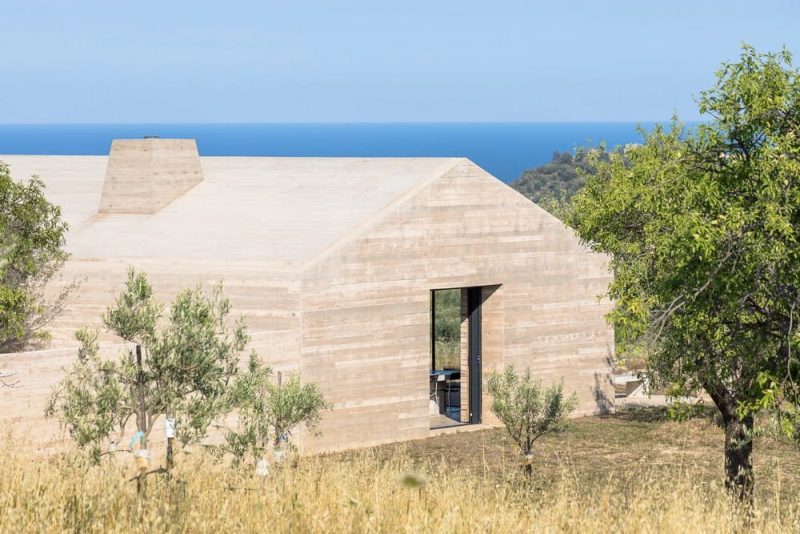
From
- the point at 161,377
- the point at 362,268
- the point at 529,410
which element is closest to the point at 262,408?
the point at 161,377

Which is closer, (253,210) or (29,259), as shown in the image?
(29,259)

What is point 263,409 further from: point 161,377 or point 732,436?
point 732,436

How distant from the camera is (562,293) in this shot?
28156 millimetres

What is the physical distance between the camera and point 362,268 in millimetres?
24891

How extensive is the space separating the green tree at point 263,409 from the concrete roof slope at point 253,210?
377cm

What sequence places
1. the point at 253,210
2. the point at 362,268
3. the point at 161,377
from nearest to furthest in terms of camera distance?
the point at 161,377 < the point at 362,268 < the point at 253,210

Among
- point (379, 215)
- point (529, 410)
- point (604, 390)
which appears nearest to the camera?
point (529, 410)

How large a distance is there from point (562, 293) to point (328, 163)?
20.9 feet

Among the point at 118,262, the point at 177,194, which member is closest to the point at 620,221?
the point at 118,262

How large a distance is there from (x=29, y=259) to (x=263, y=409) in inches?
460

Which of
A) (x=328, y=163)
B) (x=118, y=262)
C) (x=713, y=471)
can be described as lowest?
(x=713, y=471)

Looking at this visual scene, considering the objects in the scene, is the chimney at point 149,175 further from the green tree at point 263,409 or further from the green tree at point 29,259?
the green tree at point 263,409

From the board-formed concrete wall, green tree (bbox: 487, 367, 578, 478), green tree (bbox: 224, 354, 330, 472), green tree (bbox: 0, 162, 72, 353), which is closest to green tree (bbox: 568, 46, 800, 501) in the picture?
green tree (bbox: 224, 354, 330, 472)

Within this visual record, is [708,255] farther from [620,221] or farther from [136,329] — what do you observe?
[620,221]
